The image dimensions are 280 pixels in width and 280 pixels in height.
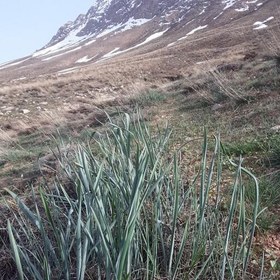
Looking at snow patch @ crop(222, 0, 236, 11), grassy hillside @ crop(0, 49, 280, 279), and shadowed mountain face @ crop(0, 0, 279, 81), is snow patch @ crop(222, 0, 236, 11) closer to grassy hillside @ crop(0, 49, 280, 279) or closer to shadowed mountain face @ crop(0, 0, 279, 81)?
shadowed mountain face @ crop(0, 0, 279, 81)

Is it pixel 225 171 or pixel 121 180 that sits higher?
pixel 121 180

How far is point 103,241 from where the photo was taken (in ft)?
3.90

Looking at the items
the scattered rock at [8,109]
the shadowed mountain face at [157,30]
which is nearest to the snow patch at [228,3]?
the shadowed mountain face at [157,30]

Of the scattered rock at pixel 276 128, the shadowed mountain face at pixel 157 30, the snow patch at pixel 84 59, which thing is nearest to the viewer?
the scattered rock at pixel 276 128

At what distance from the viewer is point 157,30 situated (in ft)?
205

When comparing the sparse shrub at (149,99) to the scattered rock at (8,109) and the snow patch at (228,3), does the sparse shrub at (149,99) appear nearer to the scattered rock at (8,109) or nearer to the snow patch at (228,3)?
the scattered rock at (8,109)

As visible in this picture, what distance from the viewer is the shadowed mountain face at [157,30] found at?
38.7 meters

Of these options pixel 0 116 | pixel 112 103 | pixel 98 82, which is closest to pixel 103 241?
pixel 112 103

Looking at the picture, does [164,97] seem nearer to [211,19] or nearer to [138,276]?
[138,276]

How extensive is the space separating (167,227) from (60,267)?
515mm

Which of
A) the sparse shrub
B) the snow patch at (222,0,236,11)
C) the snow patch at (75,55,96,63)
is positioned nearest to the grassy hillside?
the sparse shrub

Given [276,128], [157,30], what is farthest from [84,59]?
[276,128]

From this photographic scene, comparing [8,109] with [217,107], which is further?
[8,109]

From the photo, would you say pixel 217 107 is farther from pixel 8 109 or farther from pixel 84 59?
pixel 84 59
